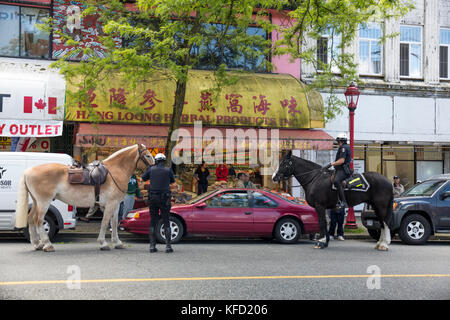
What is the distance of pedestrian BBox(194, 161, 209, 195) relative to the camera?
1817 cm

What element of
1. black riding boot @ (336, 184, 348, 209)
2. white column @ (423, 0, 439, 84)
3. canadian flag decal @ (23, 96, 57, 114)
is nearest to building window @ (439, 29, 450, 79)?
white column @ (423, 0, 439, 84)

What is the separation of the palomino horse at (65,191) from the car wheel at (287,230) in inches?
148

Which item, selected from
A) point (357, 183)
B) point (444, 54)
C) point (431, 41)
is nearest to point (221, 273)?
point (357, 183)

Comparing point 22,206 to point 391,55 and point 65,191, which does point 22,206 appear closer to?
point 65,191

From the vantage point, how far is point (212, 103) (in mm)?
17344

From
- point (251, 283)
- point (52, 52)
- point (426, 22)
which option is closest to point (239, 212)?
point (251, 283)

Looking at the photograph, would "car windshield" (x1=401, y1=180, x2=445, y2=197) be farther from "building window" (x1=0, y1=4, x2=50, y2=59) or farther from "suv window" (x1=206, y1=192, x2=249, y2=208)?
"building window" (x1=0, y1=4, x2=50, y2=59)

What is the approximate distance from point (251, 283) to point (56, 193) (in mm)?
5388

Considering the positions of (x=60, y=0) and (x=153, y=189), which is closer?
(x=153, y=189)

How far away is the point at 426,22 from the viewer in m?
22.0

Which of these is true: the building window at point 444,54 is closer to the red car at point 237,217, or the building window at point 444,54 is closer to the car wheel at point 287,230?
the red car at point 237,217

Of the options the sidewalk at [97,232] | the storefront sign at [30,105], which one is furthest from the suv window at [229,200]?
the storefront sign at [30,105]

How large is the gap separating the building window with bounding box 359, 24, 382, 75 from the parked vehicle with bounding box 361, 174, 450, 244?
9.64m

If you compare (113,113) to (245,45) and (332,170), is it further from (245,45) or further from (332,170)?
(332,170)
